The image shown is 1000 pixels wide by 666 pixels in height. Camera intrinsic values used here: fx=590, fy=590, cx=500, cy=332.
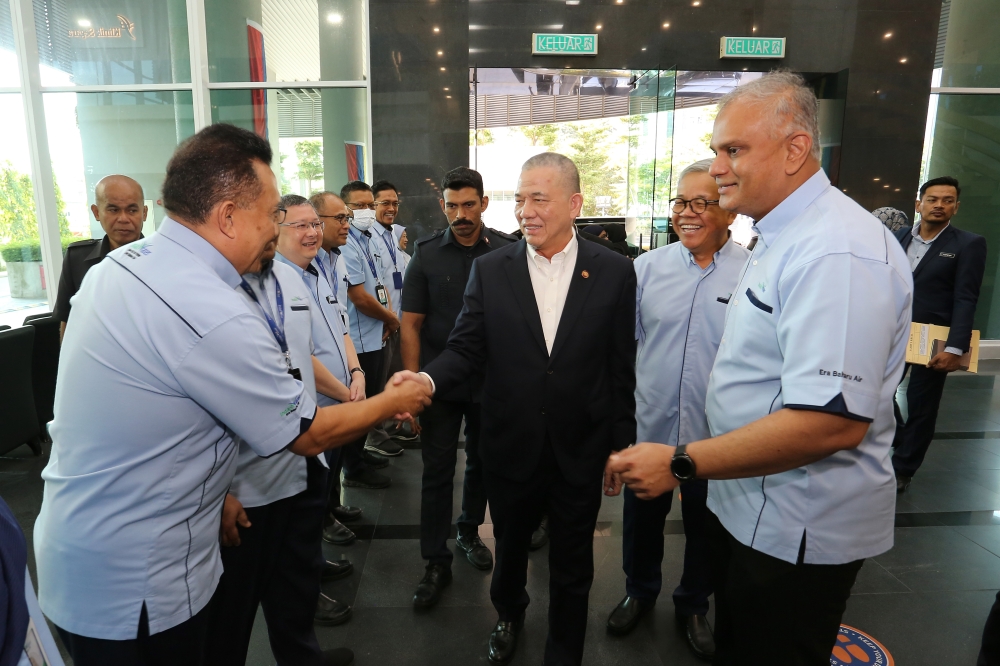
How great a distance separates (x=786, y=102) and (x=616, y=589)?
2.41 meters

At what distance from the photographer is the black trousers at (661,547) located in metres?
2.54

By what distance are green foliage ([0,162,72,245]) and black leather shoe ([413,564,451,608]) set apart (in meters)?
7.76

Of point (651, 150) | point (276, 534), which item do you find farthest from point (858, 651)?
point (651, 150)

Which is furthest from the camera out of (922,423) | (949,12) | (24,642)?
(949,12)

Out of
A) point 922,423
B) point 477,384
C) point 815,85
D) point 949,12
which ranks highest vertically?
point 949,12

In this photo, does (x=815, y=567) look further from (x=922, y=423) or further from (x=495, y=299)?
(x=922, y=423)

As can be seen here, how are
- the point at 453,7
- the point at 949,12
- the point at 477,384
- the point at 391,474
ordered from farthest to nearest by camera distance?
the point at 949,12, the point at 453,7, the point at 391,474, the point at 477,384

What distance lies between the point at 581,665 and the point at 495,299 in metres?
1.54

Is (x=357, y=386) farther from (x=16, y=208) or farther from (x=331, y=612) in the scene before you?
(x=16, y=208)

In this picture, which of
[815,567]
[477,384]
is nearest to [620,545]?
[477,384]

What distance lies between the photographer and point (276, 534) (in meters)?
2.06

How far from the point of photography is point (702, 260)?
2.53m

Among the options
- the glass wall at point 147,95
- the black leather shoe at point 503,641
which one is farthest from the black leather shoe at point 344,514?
the glass wall at point 147,95

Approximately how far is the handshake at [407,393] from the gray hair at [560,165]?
910 millimetres
